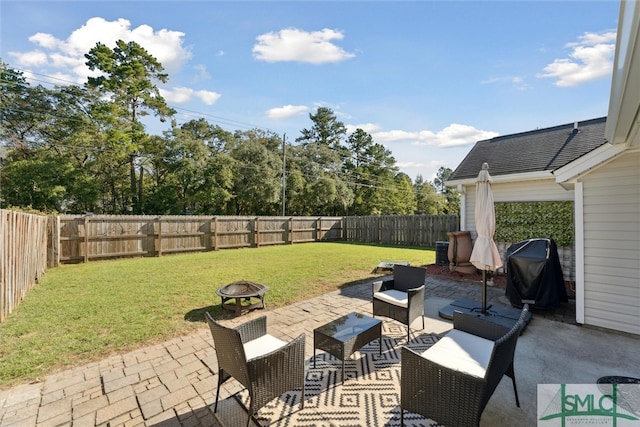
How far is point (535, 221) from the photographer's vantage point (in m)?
7.25

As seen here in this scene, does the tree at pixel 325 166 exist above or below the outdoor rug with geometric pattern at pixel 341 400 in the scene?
above

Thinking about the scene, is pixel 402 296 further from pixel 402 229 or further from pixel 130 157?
pixel 130 157

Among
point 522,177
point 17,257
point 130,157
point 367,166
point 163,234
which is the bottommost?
point 163,234

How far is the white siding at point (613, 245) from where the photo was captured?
3994 millimetres

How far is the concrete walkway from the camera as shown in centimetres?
234

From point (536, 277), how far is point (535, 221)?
3.09 metres

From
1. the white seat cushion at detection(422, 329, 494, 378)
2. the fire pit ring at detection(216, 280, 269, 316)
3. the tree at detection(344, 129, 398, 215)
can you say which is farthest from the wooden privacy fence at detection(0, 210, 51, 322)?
the tree at detection(344, 129, 398, 215)

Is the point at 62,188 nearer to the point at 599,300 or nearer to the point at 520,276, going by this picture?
the point at 520,276

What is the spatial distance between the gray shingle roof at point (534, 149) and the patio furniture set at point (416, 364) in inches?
256

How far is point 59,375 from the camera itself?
292cm

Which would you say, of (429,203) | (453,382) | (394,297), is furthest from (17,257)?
(429,203)

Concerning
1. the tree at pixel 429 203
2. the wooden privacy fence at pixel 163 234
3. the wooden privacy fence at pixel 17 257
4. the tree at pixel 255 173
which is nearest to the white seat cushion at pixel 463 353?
the wooden privacy fence at pixel 17 257

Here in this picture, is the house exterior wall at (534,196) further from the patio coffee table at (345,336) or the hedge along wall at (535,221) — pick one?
the patio coffee table at (345,336)

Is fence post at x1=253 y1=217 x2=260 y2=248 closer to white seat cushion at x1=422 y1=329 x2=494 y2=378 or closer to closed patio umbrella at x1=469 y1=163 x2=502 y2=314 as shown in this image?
closed patio umbrella at x1=469 y1=163 x2=502 y2=314
